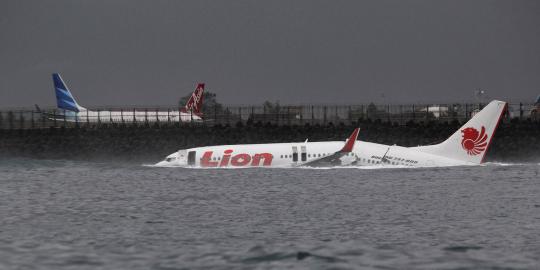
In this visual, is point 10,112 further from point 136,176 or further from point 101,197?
point 101,197

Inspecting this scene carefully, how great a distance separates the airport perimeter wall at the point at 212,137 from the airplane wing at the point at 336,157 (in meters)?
33.4

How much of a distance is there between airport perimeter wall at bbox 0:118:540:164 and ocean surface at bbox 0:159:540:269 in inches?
1497

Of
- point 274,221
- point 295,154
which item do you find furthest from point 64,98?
point 274,221

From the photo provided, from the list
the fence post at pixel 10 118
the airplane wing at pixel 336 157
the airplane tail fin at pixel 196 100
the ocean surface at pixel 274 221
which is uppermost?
the airplane tail fin at pixel 196 100

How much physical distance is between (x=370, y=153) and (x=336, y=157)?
11.5 ft

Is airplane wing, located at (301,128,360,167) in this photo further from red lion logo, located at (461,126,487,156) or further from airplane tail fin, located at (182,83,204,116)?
airplane tail fin, located at (182,83,204,116)

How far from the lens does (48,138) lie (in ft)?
415

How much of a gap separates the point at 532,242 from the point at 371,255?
23.9 ft

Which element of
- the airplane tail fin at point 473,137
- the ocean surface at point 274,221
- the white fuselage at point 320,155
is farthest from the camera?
the airplane tail fin at point 473,137

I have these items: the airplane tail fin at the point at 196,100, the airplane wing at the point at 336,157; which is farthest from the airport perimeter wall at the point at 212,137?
the airplane tail fin at the point at 196,100

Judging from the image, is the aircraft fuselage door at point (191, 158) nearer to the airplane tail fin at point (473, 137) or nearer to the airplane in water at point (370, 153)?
the airplane in water at point (370, 153)

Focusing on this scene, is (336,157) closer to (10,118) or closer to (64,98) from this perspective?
(10,118)

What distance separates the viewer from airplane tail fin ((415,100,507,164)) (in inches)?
3187

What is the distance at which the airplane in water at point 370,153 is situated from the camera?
79625 millimetres
